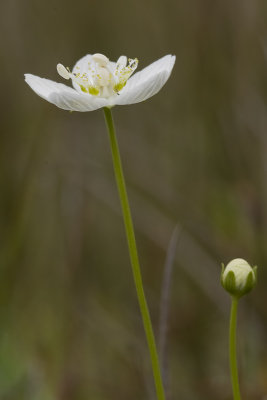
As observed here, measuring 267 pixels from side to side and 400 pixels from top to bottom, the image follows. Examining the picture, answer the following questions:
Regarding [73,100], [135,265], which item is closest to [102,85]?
[73,100]

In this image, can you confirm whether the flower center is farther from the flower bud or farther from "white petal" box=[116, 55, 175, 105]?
the flower bud

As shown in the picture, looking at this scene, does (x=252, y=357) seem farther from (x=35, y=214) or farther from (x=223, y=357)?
(x=35, y=214)

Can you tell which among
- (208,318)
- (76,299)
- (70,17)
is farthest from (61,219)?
(70,17)

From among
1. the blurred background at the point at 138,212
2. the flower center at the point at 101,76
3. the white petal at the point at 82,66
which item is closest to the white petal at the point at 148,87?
the flower center at the point at 101,76

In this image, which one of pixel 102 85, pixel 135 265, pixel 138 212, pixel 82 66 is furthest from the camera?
pixel 138 212

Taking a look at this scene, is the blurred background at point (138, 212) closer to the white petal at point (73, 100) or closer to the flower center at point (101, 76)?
the flower center at point (101, 76)

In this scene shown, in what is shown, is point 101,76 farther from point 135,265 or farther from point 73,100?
point 135,265
